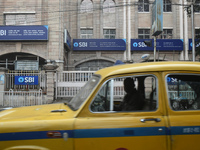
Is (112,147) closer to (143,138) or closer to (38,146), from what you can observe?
(143,138)

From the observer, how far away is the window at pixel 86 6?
72.7 ft

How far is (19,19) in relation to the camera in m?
18.8

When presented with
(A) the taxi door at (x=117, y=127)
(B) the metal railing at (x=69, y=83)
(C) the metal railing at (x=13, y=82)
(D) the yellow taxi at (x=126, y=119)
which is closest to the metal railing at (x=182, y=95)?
(D) the yellow taxi at (x=126, y=119)

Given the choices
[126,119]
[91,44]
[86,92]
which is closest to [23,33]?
[91,44]

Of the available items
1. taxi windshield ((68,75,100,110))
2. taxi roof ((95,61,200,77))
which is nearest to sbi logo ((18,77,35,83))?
taxi windshield ((68,75,100,110))

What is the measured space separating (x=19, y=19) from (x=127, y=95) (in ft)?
61.0

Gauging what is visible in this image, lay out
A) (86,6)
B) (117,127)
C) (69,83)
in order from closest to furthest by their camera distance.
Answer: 1. (117,127)
2. (69,83)
3. (86,6)

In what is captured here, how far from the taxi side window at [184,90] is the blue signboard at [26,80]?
11046mm

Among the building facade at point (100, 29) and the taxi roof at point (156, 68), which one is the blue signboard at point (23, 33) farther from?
the taxi roof at point (156, 68)

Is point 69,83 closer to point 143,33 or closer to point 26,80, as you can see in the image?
point 26,80

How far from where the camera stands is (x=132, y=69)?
2623mm

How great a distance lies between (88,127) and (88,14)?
21130 mm

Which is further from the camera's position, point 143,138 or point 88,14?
point 88,14

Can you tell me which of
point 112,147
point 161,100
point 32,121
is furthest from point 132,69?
point 32,121
